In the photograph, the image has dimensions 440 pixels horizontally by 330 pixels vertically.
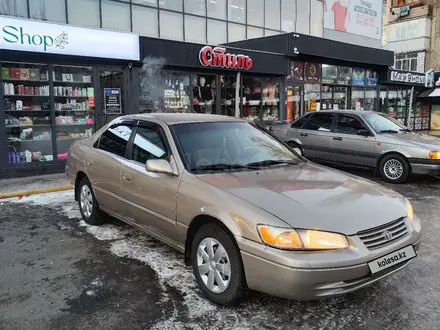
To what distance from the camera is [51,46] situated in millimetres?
9109

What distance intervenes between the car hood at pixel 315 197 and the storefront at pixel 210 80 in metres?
7.85

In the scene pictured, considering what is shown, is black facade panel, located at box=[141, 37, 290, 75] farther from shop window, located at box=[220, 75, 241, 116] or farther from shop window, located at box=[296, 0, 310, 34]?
shop window, located at box=[296, 0, 310, 34]

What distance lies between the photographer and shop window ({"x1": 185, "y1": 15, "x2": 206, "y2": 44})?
53.8 feet

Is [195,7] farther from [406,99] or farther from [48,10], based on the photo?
[406,99]

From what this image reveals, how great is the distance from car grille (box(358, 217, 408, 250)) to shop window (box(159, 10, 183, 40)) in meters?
13.8

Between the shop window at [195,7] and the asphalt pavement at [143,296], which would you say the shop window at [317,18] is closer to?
the shop window at [195,7]

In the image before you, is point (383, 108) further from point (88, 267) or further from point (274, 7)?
point (88, 267)

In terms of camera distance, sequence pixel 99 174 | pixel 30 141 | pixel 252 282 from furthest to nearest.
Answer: pixel 30 141 < pixel 99 174 < pixel 252 282

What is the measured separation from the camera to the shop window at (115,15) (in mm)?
14383

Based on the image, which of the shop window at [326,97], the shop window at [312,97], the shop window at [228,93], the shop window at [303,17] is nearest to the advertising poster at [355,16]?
the shop window at [303,17]

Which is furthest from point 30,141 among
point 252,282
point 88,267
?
point 252,282

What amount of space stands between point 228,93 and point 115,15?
5019 mm

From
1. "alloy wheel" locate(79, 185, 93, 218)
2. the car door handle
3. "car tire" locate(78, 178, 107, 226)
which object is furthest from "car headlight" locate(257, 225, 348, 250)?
"alloy wheel" locate(79, 185, 93, 218)

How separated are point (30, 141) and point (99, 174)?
17.8 feet
